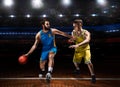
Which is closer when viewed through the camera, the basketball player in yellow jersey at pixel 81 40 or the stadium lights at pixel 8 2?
the basketball player in yellow jersey at pixel 81 40

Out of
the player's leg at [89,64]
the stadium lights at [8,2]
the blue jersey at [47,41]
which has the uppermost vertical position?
the stadium lights at [8,2]

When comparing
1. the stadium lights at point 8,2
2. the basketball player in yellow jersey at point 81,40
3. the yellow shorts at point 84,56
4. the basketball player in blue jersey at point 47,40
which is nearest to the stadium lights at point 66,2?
the stadium lights at point 8,2

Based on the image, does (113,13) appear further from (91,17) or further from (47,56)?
(47,56)

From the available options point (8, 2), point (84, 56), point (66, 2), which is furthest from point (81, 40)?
point (66, 2)

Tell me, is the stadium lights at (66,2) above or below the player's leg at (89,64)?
above

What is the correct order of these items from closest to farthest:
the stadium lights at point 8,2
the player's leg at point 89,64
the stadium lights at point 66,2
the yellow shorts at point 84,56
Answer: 1. the player's leg at point 89,64
2. the yellow shorts at point 84,56
3. the stadium lights at point 8,2
4. the stadium lights at point 66,2

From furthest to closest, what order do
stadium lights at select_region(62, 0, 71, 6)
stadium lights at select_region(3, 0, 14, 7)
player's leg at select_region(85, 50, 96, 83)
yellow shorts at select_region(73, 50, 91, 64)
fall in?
stadium lights at select_region(62, 0, 71, 6) → stadium lights at select_region(3, 0, 14, 7) → yellow shorts at select_region(73, 50, 91, 64) → player's leg at select_region(85, 50, 96, 83)

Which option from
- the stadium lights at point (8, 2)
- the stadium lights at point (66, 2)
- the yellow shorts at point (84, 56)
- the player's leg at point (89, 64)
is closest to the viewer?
the player's leg at point (89, 64)

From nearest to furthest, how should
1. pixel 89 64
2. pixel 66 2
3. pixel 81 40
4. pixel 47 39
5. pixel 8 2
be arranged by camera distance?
pixel 89 64 < pixel 47 39 < pixel 81 40 < pixel 8 2 < pixel 66 2

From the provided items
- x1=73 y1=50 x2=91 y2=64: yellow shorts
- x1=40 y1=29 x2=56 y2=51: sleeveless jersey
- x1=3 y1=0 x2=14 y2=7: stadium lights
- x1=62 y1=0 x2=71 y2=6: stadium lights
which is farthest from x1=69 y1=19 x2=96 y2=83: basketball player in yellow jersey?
x1=62 y1=0 x2=71 y2=6: stadium lights

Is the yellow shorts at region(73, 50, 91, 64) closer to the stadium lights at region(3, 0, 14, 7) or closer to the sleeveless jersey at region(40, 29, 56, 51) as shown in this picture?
the sleeveless jersey at region(40, 29, 56, 51)

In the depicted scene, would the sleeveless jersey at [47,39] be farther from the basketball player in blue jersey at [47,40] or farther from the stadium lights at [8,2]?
the stadium lights at [8,2]

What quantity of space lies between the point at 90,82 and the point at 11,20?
20593 millimetres

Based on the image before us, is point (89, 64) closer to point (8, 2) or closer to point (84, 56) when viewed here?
point (84, 56)
